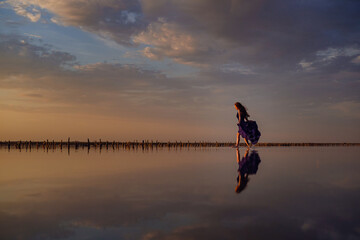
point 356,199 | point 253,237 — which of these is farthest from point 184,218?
point 356,199

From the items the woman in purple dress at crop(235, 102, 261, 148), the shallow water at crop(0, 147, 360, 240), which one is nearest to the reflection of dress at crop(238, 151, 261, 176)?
the shallow water at crop(0, 147, 360, 240)

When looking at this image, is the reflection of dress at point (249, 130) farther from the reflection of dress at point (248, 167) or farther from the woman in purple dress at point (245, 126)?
the reflection of dress at point (248, 167)

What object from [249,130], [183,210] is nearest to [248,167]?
[183,210]

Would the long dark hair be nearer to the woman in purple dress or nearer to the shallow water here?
the woman in purple dress

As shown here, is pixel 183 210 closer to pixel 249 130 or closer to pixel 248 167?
pixel 248 167

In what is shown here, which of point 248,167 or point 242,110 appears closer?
point 248,167

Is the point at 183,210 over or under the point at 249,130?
under

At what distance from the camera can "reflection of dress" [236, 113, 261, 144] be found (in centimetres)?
2060

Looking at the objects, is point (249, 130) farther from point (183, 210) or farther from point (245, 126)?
point (183, 210)

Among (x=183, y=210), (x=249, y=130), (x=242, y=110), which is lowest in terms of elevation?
(x=183, y=210)

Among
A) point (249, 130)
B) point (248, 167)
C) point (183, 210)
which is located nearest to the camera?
point (183, 210)

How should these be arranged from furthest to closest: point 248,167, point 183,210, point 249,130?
1. point 249,130
2. point 248,167
3. point 183,210

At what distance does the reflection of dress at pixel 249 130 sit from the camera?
2060 centimetres

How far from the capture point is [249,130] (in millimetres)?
21094
